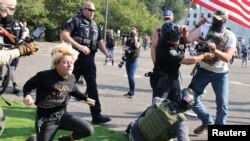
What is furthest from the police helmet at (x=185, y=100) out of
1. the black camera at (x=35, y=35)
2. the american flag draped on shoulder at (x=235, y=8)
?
the american flag draped on shoulder at (x=235, y=8)

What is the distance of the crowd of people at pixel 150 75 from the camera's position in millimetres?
4871

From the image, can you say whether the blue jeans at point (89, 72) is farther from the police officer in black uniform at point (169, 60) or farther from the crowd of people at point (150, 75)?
the police officer in black uniform at point (169, 60)

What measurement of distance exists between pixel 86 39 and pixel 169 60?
68.4 inches

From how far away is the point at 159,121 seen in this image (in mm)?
4523

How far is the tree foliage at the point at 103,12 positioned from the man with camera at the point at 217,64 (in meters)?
31.6

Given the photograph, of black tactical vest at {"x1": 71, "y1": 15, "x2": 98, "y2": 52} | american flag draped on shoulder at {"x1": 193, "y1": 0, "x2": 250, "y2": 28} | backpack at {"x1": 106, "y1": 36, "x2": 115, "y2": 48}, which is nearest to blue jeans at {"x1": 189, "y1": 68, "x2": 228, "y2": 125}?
american flag draped on shoulder at {"x1": 193, "y1": 0, "x2": 250, "y2": 28}

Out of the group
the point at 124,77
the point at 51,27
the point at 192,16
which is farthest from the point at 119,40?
the point at 192,16

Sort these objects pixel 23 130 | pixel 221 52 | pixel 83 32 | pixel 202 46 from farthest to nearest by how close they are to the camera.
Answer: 1. pixel 83 32
2. pixel 23 130
3. pixel 221 52
4. pixel 202 46

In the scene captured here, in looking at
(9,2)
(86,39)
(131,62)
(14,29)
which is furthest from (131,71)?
(9,2)

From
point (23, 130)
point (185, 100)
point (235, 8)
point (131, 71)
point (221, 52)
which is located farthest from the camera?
point (131, 71)

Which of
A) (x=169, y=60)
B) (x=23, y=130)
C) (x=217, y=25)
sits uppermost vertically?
(x=217, y=25)

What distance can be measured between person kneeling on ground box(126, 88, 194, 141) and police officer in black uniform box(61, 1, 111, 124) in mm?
2499

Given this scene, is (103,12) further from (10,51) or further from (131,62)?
(10,51)

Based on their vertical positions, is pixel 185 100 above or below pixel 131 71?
above
